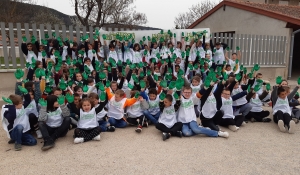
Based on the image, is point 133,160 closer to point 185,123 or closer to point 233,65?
point 185,123

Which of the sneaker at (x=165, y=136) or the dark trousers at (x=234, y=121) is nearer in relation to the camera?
the sneaker at (x=165, y=136)

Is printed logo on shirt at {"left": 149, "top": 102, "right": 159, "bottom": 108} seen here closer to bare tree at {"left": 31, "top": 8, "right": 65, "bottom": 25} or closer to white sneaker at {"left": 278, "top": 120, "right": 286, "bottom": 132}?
white sneaker at {"left": 278, "top": 120, "right": 286, "bottom": 132}

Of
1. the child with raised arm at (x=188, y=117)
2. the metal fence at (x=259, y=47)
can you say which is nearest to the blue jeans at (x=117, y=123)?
the child with raised arm at (x=188, y=117)

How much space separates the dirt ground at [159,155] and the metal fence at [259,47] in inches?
229

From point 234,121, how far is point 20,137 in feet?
11.0

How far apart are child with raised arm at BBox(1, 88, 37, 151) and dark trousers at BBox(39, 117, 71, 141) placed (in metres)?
0.21

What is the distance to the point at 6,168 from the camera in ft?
9.16

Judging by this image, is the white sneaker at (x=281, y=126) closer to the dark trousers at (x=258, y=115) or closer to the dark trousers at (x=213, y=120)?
the dark trousers at (x=258, y=115)

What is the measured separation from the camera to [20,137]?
11.0 ft

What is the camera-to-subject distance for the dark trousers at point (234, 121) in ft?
13.4

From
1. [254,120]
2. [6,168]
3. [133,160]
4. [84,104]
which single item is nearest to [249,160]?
[133,160]

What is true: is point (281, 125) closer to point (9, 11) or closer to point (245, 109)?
point (245, 109)

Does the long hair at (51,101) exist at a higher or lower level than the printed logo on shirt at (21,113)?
higher

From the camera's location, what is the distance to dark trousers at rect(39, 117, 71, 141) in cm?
341
